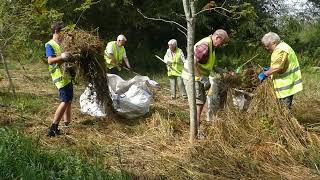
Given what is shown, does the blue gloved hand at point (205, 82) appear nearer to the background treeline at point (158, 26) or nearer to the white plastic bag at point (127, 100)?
the white plastic bag at point (127, 100)

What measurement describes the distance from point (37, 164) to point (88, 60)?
2.64m

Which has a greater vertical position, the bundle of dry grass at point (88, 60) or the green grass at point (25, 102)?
the bundle of dry grass at point (88, 60)

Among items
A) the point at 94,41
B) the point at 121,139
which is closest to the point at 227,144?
the point at 121,139

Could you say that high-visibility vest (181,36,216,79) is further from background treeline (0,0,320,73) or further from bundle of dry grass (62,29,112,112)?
background treeline (0,0,320,73)

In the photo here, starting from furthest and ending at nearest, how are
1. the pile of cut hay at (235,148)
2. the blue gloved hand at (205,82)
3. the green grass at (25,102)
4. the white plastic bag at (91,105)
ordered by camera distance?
the green grass at (25,102) < the white plastic bag at (91,105) < the blue gloved hand at (205,82) < the pile of cut hay at (235,148)

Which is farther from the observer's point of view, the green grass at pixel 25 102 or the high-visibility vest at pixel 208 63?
the green grass at pixel 25 102

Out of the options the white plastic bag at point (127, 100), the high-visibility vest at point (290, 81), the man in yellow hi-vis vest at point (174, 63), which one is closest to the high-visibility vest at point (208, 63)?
the high-visibility vest at point (290, 81)

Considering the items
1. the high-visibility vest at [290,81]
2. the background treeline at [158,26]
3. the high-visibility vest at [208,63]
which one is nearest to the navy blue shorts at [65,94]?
the high-visibility vest at [208,63]

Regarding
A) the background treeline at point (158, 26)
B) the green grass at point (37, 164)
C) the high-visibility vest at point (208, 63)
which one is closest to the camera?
the green grass at point (37, 164)

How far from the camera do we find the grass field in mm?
5000

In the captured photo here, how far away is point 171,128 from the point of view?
6.87m

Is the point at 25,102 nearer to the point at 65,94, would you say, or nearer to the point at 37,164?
A: the point at 65,94

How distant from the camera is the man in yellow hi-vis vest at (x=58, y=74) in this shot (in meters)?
6.77

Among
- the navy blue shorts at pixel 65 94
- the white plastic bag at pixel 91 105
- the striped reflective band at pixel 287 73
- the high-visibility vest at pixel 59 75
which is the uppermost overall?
the high-visibility vest at pixel 59 75
